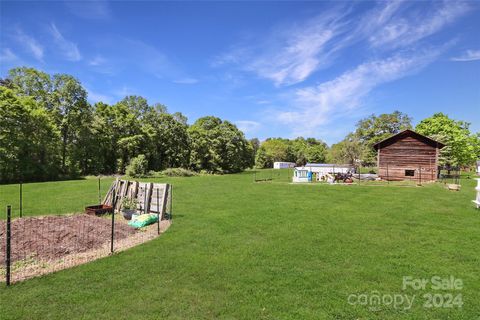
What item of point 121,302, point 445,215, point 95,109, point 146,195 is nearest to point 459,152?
point 445,215

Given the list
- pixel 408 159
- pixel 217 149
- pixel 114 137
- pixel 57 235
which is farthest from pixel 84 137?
pixel 408 159

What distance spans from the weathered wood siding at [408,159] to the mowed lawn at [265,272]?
22.9 meters

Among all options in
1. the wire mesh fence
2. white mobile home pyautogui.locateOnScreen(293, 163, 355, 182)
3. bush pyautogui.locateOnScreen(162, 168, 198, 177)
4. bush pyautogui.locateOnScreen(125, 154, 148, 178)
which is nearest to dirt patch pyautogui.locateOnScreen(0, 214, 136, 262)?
the wire mesh fence

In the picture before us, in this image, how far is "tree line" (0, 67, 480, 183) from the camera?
32.9m

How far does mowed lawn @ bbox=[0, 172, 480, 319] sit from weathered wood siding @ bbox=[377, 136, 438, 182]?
22880 mm

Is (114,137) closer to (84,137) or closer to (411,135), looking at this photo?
(84,137)

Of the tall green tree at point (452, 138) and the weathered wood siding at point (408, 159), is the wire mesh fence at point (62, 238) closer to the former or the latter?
the weathered wood siding at point (408, 159)

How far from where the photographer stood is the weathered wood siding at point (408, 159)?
1254 inches

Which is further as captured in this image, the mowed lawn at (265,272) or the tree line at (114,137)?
the tree line at (114,137)

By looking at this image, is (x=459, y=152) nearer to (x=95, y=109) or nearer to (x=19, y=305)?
(x=19, y=305)

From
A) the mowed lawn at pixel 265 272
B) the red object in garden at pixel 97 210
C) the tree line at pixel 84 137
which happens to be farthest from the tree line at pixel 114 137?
the mowed lawn at pixel 265 272

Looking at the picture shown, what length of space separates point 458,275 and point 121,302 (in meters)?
6.89

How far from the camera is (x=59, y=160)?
38.2 metres

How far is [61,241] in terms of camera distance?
8.52 meters
